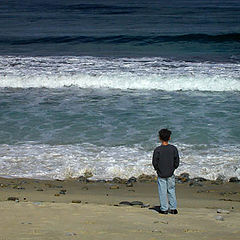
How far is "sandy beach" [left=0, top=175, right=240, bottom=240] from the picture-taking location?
18.9 feet

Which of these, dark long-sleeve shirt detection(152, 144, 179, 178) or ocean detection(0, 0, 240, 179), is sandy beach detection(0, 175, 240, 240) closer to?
dark long-sleeve shirt detection(152, 144, 179, 178)

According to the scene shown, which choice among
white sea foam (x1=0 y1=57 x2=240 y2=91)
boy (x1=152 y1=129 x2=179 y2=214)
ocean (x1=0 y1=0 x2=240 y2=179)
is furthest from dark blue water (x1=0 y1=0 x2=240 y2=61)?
boy (x1=152 y1=129 x2=179 y2=214)

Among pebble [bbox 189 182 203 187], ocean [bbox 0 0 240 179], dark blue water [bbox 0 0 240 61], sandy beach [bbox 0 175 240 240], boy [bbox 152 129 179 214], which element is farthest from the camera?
dark blue water [bbox 0 0 240 61]

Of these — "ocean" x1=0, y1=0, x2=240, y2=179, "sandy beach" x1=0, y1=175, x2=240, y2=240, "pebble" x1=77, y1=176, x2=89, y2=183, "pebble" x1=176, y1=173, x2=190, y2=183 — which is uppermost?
"ocean" x1=0, y1=0, x2=240, y2=179

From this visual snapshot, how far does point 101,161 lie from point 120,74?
10.3 meters

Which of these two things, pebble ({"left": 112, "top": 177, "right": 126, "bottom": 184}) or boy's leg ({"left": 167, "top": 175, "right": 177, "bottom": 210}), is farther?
pebble ({"left": 112, "top": 177, "right": 126, "bottom": 184})

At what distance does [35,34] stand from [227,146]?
25283mm

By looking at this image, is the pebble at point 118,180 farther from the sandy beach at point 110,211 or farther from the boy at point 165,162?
the boy at point 165,162

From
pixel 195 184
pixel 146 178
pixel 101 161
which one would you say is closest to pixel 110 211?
pixel 195 184

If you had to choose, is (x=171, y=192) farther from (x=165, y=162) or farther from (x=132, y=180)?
(x=132, y=180)

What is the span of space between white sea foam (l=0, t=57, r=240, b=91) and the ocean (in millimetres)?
41

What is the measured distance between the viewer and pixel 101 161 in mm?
10305

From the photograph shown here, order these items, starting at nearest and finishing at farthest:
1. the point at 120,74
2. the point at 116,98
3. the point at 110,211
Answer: the point at 110,211 < the point at 116,98 < the point at 120,74

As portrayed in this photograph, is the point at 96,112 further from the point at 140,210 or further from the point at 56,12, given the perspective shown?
→ the point at 56,12
